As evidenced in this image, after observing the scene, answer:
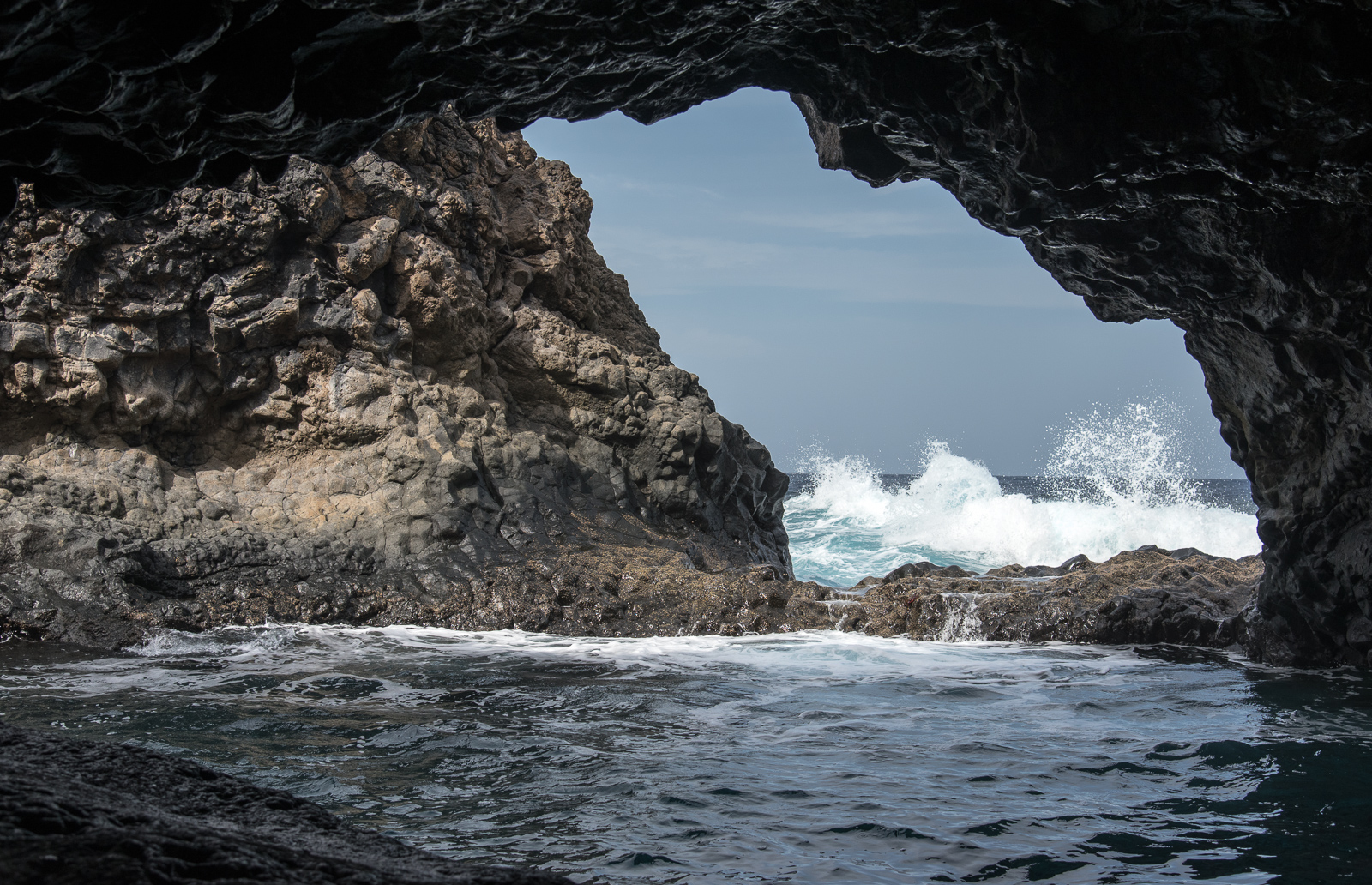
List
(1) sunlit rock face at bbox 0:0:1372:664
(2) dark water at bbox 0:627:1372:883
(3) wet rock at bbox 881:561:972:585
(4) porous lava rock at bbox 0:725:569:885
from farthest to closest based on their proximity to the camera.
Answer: (3) wet rock at bbox 881:561:972:585 → (1) sunlit rock face at bbox 0:0:1372:664 → (2) dark water at bbox 0:627:1372:883 → (4) porous lava rock at bbox 0:725:569:885

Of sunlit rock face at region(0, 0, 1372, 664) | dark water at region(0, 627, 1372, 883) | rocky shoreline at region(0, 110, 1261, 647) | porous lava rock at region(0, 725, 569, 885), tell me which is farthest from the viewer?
rocky shoreline at region(0, 110, 1261, 647)

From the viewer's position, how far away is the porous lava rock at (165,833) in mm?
1547

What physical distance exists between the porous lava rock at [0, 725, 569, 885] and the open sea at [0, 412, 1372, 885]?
72cm

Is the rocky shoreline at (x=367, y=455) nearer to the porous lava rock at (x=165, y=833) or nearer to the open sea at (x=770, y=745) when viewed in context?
the open sea at (x=770, y=745)

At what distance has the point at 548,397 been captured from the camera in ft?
35.6

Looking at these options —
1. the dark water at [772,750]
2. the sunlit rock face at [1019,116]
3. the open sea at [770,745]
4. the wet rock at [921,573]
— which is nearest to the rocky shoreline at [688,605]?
the open sea at [770,745]

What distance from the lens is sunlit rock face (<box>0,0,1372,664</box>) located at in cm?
382

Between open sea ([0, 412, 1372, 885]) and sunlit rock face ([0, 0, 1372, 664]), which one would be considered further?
sunlit rock face ([0, 0, 1372, 664])

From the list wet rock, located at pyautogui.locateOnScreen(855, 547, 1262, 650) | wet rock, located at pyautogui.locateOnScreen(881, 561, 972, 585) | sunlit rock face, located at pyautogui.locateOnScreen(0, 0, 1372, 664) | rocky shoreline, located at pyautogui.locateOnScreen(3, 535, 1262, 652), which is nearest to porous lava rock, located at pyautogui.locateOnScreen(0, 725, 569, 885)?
sunlit rock face, located at pyautogui.locateOnScreen(0, 0, 1372, 664)

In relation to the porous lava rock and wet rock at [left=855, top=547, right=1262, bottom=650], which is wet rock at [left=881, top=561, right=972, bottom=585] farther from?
the porous lava rock

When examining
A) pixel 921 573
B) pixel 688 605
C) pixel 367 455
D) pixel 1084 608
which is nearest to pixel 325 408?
pixel 367 455

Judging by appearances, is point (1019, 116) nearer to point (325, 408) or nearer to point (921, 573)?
point (921, 573)

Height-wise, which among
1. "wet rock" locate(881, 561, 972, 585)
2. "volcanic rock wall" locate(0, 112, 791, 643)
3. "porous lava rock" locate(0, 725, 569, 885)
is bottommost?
"wet rock" locate(881, 561, 972, 585)

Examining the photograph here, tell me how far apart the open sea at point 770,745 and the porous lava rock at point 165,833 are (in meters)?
0.72
